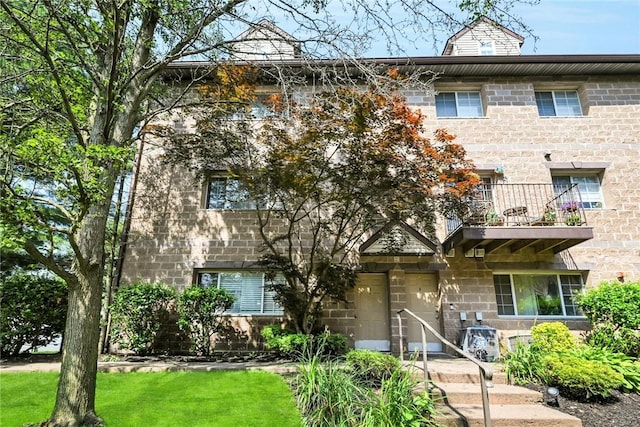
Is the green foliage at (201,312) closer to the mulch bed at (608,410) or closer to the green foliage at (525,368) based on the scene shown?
the green foliage at (525,368)

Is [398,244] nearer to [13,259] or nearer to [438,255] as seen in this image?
[438,255]

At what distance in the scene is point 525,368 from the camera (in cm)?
639

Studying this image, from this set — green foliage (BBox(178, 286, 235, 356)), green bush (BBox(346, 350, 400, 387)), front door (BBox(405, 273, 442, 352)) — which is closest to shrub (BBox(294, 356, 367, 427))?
green bush (BBox(346, 350, 400, 387))

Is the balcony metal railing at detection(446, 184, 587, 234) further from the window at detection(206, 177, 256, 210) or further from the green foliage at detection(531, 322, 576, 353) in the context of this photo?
the window at detection(206, 177, 256, 210)

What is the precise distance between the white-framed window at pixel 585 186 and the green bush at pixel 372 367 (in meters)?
8.40

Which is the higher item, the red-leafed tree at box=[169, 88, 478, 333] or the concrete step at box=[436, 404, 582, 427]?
the red-leafed tree at box=[169, 88, 478, 333]

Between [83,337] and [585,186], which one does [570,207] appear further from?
[83,337]

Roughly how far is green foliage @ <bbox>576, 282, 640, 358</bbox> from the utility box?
2250 millimetres

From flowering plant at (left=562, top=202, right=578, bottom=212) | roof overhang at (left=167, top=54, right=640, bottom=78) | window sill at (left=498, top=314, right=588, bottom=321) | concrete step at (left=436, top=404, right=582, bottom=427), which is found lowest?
concrete step at (left=436, top=404, right=582, bottom=427)

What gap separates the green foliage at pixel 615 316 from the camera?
8102 millimetres

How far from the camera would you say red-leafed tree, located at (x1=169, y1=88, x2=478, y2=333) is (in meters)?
8.59

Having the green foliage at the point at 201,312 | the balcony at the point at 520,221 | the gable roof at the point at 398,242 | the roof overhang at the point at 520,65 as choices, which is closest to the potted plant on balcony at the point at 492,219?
the balcony at the point at 520,221

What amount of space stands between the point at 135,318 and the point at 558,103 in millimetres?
14177

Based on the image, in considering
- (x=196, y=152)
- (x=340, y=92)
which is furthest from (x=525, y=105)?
(x=196, y=152)
